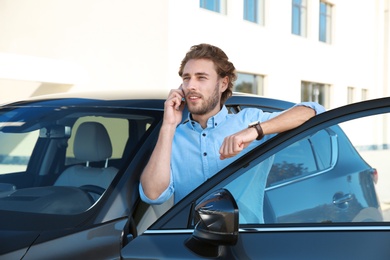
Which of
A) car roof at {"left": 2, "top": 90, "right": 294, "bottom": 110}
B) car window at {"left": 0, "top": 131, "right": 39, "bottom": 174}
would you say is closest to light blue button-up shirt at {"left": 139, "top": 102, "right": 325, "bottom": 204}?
car roof at {"left": 2, "top": 90, "right": 294, "bottom": 110}

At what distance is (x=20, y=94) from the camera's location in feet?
43.8

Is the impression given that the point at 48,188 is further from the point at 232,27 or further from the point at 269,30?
the point at 269,30

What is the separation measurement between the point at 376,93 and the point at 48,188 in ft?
75.4

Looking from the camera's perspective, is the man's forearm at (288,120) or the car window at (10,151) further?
the car window at (10,151)

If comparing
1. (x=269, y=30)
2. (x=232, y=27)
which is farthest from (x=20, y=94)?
(x=269, y=30)

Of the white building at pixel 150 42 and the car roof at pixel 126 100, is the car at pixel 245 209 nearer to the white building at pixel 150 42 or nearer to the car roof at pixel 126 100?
the car roof at pixel 126 100

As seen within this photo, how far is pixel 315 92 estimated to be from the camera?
19062 mm

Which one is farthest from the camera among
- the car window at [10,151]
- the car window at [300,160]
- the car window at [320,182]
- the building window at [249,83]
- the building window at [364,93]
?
the building window at [364,93]

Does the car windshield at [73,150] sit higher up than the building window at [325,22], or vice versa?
the building window at [325,22]

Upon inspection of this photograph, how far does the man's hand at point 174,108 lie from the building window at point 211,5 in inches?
443

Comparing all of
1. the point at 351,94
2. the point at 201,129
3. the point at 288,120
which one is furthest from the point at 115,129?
the point at 351,94

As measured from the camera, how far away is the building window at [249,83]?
14875 mm

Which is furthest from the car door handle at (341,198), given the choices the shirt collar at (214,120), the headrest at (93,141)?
the headrest at (93,141)

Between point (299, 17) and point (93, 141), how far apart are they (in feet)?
52.9
